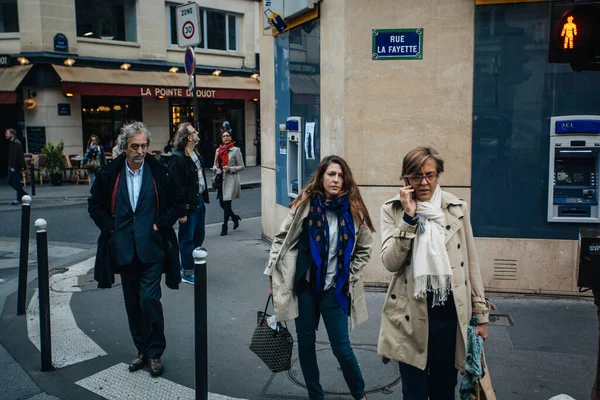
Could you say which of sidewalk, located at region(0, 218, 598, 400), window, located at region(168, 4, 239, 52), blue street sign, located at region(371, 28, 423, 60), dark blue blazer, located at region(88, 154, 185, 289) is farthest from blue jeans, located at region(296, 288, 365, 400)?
window, located at region(168, 4, 239, 52)

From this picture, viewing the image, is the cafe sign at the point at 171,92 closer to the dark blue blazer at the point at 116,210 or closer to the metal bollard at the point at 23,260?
the metal bollard at the point at 23,260

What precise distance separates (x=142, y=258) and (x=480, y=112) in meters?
4.01

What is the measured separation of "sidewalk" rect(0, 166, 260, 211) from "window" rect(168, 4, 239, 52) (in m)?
6.85

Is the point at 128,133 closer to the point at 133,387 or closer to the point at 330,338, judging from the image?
the point at 133,387

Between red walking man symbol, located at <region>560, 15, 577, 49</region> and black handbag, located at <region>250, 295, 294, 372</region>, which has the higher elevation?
red walking man symbol, located at <region>560, 15, 577, 49</region>

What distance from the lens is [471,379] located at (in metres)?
3.47

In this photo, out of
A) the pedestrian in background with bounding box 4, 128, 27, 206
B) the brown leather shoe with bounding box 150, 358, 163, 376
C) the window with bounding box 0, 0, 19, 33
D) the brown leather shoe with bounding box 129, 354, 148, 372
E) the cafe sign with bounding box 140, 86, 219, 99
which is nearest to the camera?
the brown leather shoe with bounding box 150, 358, 163, 376

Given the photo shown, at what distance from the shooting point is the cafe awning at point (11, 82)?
1911cm

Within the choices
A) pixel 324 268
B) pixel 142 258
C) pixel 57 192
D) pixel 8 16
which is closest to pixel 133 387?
pixel 142 258

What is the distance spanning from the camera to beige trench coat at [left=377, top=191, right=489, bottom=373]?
345cm

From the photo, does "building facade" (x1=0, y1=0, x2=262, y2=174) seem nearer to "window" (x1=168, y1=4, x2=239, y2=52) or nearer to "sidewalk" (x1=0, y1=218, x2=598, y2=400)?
"window" (x1=168, y1=4, x2=239, y2=52)

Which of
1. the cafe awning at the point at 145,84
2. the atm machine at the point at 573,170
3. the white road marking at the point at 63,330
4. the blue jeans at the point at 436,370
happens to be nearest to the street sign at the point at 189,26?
the white road marking at the point at 63,330

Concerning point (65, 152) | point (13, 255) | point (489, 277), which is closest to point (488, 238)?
point (489, 277)

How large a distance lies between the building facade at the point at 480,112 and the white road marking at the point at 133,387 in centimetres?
312
